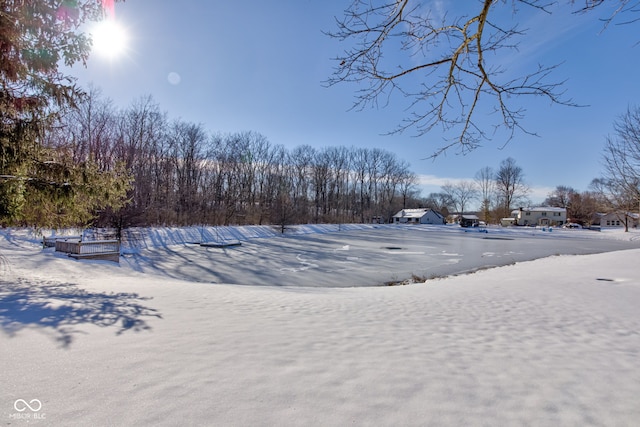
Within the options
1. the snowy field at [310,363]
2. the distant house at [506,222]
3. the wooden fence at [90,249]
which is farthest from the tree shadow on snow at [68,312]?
the distant house at [506,222]

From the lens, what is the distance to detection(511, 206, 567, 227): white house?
71.3 meters

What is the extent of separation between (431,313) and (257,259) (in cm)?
1485

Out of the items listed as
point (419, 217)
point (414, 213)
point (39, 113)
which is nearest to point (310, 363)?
point (39, 113)

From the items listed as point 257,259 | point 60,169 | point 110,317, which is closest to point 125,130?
point 257,259

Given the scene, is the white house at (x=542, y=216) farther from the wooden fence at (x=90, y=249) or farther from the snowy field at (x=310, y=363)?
the wooden fence at (x=90, y=249)

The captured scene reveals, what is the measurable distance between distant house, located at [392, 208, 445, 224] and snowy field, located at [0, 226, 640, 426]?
216 ft

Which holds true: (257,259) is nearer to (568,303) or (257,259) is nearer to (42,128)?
(42,128)

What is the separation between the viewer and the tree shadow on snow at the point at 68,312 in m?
3.80

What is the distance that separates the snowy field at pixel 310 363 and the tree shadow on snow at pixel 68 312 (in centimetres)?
2

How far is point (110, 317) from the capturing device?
14.5ft

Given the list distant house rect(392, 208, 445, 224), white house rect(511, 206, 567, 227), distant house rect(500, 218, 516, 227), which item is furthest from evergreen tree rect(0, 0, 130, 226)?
white house rect(511, 206, 567, 227)

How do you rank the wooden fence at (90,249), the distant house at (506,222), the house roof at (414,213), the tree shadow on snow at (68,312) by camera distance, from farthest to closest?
the house roof at (414,213) < the distant house at (506,222) < the wooden fence at (90,249) < the tree shadow on snow at (68,312)

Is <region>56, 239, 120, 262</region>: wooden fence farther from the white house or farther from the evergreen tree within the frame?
the white house

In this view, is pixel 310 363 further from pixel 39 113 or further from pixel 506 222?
pixel 506 222
